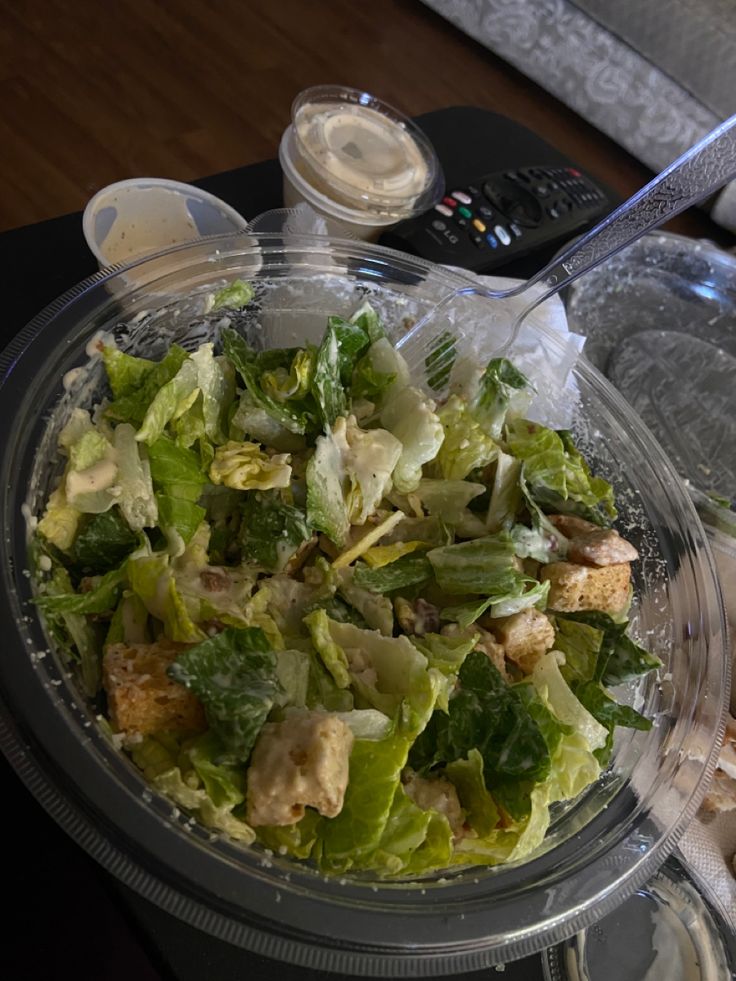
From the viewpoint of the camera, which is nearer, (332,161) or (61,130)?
(332,161)

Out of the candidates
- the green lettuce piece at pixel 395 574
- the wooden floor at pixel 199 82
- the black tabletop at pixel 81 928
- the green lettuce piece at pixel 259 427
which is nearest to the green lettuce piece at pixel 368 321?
the green lettuce piece at pixel 259 427

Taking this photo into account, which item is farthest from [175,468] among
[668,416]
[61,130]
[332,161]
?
[61,130]

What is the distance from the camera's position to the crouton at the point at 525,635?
901 mm

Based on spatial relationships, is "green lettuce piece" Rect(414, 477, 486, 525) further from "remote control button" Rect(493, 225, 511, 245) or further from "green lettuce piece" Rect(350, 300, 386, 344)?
"remote control button" Rect(493, 225, 511, 245)

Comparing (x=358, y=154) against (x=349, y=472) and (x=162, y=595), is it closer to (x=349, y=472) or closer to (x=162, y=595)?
(x=349, y=472)

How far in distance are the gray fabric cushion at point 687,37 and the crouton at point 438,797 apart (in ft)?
9.92

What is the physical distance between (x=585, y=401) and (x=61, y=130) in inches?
74.4

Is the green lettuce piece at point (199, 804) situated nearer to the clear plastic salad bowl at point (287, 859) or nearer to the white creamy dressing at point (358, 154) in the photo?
the clear plastic salad bowl at point (287, 859)

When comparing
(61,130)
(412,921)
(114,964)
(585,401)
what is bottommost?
(61,130)

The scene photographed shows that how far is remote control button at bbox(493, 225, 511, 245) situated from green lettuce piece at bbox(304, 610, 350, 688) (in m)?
0.75

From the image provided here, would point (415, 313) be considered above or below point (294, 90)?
above

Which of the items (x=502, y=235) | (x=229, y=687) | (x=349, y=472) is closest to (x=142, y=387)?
(x=349, y=472)

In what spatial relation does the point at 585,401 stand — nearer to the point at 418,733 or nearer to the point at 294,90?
the point at 418,733

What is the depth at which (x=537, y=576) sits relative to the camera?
100 cm
